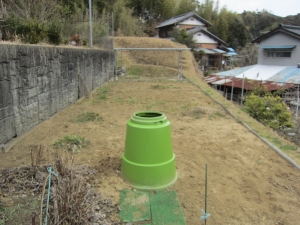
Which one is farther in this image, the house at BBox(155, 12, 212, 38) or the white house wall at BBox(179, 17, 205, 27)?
the white house wall at BBox(179, 17, 205, 27)

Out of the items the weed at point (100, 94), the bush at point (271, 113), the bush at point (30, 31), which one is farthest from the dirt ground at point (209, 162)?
the bush at point (271, 113)

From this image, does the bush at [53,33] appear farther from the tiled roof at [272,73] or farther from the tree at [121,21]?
the tree at [121,21]

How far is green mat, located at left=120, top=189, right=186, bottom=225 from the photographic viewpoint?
7.38ft

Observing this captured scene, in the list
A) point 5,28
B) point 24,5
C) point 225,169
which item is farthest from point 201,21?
point 225,169

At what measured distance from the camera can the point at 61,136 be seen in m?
4.10

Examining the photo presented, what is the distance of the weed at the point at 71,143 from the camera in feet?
11.9

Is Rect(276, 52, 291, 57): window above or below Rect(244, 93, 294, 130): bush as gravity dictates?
above

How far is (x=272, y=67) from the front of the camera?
19.5 metres

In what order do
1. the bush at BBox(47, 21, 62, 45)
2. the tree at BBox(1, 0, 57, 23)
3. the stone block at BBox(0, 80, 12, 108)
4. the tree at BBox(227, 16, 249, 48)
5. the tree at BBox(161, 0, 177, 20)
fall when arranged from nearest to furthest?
the stone block at BBox(0, 80, 12, 108) < the bush at BBox(47, 21, 62, 45) < the tree at BBox(1, 0, 57, 23) < the tree at BBox(161, 0, 177, 20) < the tree at BBox(227, 16, 249, 48)

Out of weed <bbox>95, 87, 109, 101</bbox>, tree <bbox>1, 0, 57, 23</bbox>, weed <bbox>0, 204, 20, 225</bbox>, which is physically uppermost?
tree <bbox>1, 0, 57, 23</bbox>

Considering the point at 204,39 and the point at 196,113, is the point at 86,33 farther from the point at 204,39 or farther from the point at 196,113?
the point at 204,39

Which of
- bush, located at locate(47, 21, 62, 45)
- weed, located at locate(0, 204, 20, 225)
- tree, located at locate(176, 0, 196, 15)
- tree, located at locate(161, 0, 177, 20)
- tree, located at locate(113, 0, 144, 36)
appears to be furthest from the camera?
tree, located at locate(176, 0, 196, 15)

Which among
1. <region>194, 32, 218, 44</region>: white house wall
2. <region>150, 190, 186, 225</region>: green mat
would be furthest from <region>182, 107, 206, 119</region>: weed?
<region>194, 32, 218, 44</region>: white house wall

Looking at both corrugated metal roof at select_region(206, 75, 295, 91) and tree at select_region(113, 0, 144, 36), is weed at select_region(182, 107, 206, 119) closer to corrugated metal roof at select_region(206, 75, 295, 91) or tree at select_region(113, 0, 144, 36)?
corrugated metal roof at select_region(206, 75, 295, 91)
